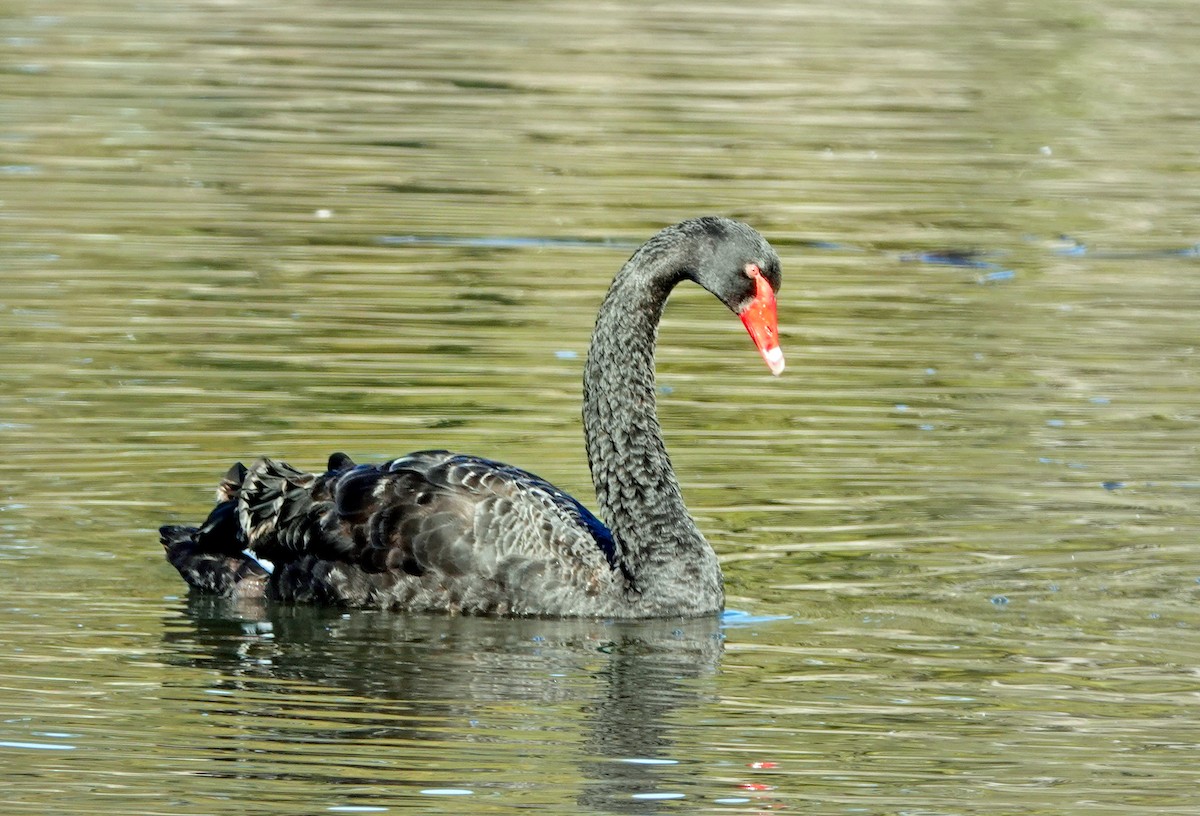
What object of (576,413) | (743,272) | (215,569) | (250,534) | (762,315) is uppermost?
(743,272)

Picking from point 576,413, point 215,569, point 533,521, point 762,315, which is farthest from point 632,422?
point 576,413

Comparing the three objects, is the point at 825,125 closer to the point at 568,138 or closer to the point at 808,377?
the point at 568,138

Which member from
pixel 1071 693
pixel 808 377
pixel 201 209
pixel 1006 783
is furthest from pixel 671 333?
pixel 1006 783

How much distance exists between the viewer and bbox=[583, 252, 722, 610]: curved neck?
9.69m

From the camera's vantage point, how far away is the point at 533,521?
959 centimetres

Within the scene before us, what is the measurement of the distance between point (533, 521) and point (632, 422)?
672 millimetres

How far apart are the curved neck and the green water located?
442mm

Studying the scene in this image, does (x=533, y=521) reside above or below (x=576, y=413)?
above

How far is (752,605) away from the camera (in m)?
9.73

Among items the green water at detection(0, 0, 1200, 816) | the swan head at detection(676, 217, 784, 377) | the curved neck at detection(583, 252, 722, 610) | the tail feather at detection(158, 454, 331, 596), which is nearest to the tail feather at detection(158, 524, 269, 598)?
the tail feather at detection(158, 454, 331, 596)

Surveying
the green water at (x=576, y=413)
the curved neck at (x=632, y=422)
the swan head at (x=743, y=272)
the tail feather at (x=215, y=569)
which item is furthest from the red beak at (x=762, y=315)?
the tail feather at (x=215, y=569)

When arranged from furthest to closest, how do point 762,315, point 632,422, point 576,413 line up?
point 576,413 < point 632,422 < point 762,315

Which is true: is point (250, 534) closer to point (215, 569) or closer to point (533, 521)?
point (215, 569)

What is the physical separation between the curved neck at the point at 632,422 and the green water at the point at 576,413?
1.45 feet
